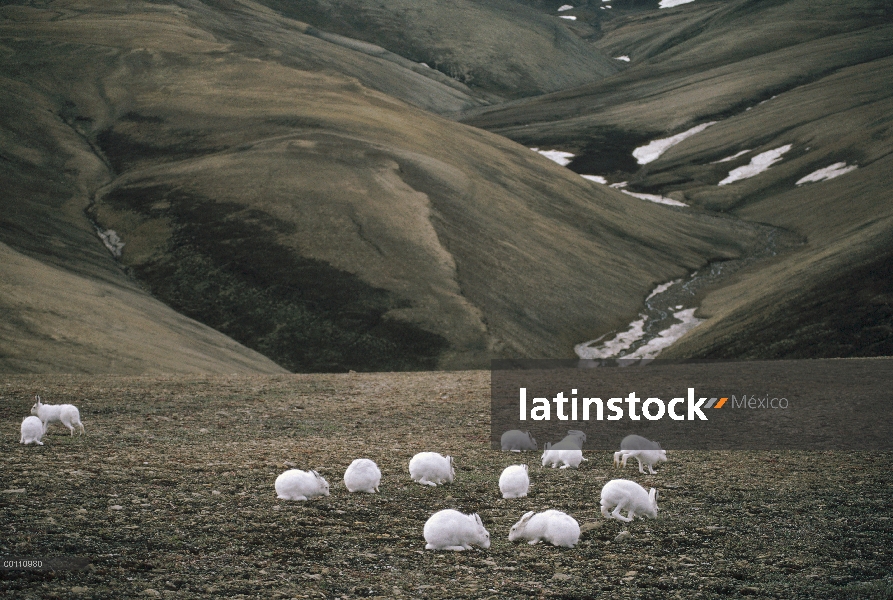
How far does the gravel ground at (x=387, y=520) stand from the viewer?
11.7 m

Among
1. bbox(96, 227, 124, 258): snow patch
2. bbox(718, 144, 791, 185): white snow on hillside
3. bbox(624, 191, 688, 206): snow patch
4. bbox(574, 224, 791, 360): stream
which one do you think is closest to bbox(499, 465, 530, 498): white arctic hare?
bbox(574, 224, 791, 360): stream

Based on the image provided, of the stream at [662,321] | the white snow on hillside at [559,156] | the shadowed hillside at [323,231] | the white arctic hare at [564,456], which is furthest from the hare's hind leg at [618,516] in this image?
the white snow on hillside at [559,156]

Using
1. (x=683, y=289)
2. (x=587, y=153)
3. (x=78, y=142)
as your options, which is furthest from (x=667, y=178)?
(x=78, y=142)

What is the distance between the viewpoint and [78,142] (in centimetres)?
10275

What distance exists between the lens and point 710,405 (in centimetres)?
2878

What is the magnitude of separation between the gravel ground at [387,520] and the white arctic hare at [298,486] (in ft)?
0.69

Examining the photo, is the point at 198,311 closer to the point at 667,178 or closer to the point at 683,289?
the point at 683,289

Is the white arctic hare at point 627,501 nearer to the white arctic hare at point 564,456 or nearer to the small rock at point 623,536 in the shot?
the small rock at point 623,536

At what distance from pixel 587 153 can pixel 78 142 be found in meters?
114

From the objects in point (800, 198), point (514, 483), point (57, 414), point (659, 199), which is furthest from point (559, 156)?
point (514, 483)

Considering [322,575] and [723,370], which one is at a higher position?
→ [723,370]

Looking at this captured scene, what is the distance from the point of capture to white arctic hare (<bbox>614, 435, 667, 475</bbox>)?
18875mm

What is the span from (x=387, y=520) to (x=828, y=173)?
14037cm

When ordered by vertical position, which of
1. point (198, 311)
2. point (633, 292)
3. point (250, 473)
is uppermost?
point (633, 292)
